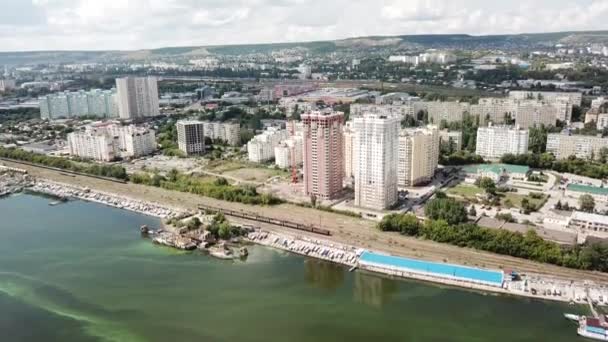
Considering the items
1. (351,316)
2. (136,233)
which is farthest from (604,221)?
(136,233)

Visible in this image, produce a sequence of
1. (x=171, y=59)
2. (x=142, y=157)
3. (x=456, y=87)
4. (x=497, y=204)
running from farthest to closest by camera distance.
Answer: (x=171, y=59), (x=456, y=87), (x=142, y=157), (x=497, y=204)

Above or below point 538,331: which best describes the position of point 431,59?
above

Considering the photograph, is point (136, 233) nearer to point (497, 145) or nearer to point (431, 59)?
point (497, 145)

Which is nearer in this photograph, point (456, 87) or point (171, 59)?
point (456, 87)

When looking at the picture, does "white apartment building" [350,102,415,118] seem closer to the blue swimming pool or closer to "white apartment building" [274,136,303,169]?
"white apartment building" [274,136,303,169]

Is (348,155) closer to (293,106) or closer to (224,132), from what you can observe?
(224,132)

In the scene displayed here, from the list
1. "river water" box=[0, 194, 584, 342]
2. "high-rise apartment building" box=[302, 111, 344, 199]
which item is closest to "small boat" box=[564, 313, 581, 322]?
"river water" box=[0, 194, 584, 342]

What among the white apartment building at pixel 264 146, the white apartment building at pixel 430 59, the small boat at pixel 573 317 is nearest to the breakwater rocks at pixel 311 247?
the small boat at pixel 573 317

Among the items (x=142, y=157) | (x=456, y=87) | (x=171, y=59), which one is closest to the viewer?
(x=142, y=157)
